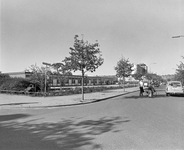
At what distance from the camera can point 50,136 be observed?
4562 mm

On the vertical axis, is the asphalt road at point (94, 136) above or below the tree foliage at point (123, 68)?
below

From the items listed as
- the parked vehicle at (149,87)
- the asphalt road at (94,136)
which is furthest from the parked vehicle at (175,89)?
the asphalt road at (94,136)

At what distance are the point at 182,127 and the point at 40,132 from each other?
4782mm

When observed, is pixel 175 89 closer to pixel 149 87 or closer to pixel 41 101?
pixel 149 87

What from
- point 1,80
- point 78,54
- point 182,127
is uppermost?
point 78,54

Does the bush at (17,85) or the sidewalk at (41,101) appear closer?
the sidewalk at (41,101)

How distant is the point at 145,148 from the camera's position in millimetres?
3738

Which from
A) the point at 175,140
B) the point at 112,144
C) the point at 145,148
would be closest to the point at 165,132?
the point at 175,140

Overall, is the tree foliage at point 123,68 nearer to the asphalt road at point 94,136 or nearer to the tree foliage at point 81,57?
the tree foliage at point 81,57

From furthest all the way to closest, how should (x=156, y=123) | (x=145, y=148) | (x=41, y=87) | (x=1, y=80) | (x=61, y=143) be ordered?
(x=1, y=80) → (x=41, y=87) → (x=156, y=123) → (x=61, y=143) → (x=145, y=148)

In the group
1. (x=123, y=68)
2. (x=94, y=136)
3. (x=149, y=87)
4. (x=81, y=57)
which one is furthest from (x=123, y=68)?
(x=94, y=136)

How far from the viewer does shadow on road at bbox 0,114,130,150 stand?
3.87 meters

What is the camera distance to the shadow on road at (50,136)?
3.87 metres

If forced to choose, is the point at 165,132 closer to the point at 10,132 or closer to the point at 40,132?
the point at 40,132
